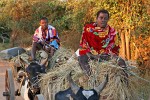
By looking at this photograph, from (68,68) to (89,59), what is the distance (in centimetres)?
33

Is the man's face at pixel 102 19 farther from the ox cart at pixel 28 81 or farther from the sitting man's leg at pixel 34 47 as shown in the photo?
the sitting man's leg at pixel 34 47

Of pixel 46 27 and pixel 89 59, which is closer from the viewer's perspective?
pixel 89 59

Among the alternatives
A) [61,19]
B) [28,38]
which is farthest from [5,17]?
[61,19]

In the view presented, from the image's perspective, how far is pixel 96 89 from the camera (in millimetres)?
4566

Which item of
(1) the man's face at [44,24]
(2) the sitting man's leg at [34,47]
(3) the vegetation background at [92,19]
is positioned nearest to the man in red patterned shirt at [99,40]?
(2) the sitting man's leg at [34,47]

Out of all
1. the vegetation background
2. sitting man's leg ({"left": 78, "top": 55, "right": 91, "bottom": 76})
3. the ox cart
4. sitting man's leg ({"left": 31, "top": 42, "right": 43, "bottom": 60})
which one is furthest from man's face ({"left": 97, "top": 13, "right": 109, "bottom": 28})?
the vegetation background

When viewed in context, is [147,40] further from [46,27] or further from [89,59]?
[89,59]

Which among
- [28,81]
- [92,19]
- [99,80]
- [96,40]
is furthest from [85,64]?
[92,19]

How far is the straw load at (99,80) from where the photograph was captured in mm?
4984

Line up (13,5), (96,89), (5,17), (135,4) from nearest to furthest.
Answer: (96,89)
(135,4)
(13,5)
(5,17)

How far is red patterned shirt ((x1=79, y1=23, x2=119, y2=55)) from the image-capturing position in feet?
18.2

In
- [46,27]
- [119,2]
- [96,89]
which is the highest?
[119,2]

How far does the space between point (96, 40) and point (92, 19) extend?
514 centimetres

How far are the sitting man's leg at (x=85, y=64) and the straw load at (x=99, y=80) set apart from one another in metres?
0.05
